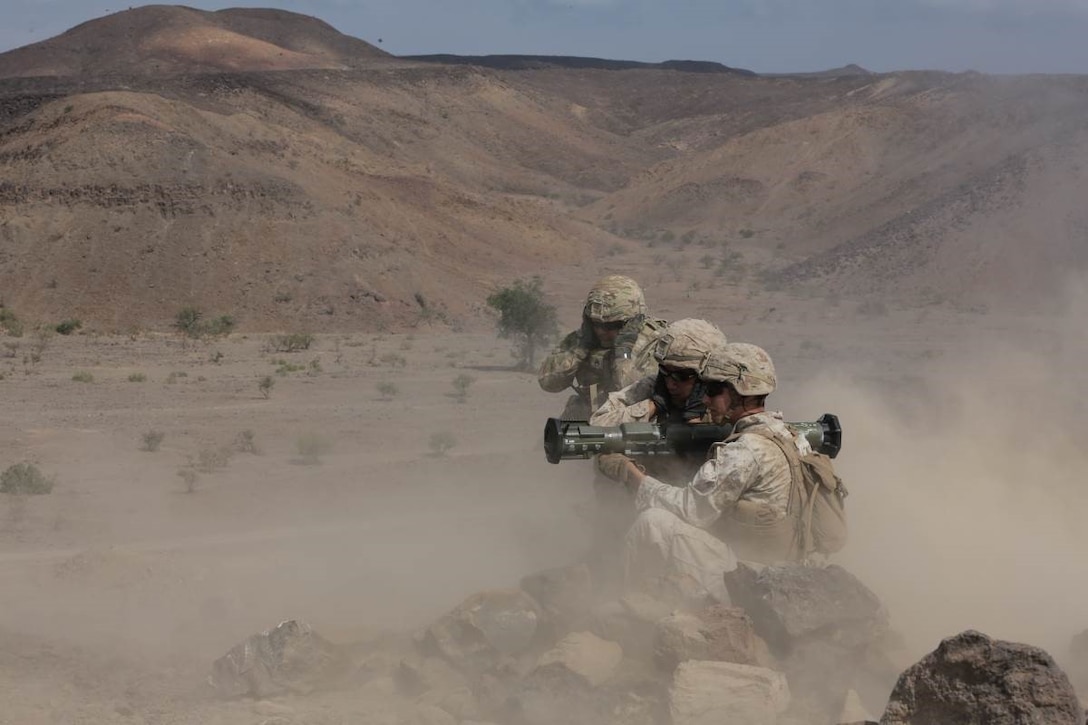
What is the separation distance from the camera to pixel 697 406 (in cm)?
A: 682

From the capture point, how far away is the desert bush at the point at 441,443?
46.4 feet

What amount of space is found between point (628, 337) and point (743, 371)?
78.1 inches

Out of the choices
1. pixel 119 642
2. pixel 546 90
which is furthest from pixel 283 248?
pixel 546 90

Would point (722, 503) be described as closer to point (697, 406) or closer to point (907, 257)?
point (697, 406)

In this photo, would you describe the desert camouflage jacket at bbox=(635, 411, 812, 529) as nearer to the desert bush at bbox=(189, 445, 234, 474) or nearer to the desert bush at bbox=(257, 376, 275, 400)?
the desert bush at bbox=(189, 445, 234, 474)

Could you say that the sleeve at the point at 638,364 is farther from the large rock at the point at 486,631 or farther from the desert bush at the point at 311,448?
the desert bush at the point at 311,448

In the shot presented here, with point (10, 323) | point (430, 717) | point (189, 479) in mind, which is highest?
point (430, 717)

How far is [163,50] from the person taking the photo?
7806cm

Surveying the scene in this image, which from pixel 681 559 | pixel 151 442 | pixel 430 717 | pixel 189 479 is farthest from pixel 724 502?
pixel 151 442

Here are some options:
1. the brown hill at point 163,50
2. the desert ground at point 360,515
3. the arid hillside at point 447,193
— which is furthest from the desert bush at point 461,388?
the brown hill at point 163,50

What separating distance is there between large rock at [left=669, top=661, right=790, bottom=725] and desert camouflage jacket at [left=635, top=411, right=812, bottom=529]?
79 cm

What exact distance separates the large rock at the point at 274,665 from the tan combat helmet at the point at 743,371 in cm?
226

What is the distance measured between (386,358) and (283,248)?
11.7 meters

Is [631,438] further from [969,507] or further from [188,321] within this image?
[188,321]
